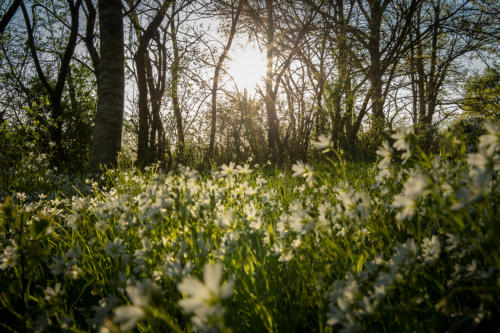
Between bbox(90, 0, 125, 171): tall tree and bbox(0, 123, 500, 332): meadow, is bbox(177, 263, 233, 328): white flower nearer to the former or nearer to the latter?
bbox(0, 123, 500, 332): meadow

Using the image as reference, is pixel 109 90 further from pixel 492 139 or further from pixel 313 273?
pixel 492 139

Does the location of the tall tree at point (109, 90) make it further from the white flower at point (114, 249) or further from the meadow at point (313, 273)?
the white flower at point (114, 249)

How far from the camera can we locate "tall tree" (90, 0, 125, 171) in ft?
16.5

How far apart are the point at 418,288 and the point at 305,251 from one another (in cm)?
43

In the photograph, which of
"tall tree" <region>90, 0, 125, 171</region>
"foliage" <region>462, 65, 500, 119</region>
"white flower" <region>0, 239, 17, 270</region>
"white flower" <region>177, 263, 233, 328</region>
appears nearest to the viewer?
"white flower" <region>177, 263, 233, 328</region>

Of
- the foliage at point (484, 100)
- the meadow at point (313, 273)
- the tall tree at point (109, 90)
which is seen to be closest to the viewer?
the meadow at point (313, 273)

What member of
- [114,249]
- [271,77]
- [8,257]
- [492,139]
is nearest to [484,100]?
[271,77]

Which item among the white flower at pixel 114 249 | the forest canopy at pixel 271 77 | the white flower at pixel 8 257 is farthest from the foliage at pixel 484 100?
the white flower at pixel 8 257

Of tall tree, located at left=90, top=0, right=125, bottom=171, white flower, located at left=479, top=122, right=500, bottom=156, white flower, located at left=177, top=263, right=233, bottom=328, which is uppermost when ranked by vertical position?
tall tree, located at left=90, top=0, right=125, bottom=171

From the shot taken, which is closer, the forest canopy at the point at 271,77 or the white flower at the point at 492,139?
the white flower at the point at 492,139

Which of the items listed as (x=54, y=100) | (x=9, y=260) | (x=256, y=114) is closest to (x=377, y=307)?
(x=9, y=260)

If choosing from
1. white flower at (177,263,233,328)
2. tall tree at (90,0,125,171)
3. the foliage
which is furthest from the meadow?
the foliage

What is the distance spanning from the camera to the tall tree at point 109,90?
5031 millimetres

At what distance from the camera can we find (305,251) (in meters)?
1.14
